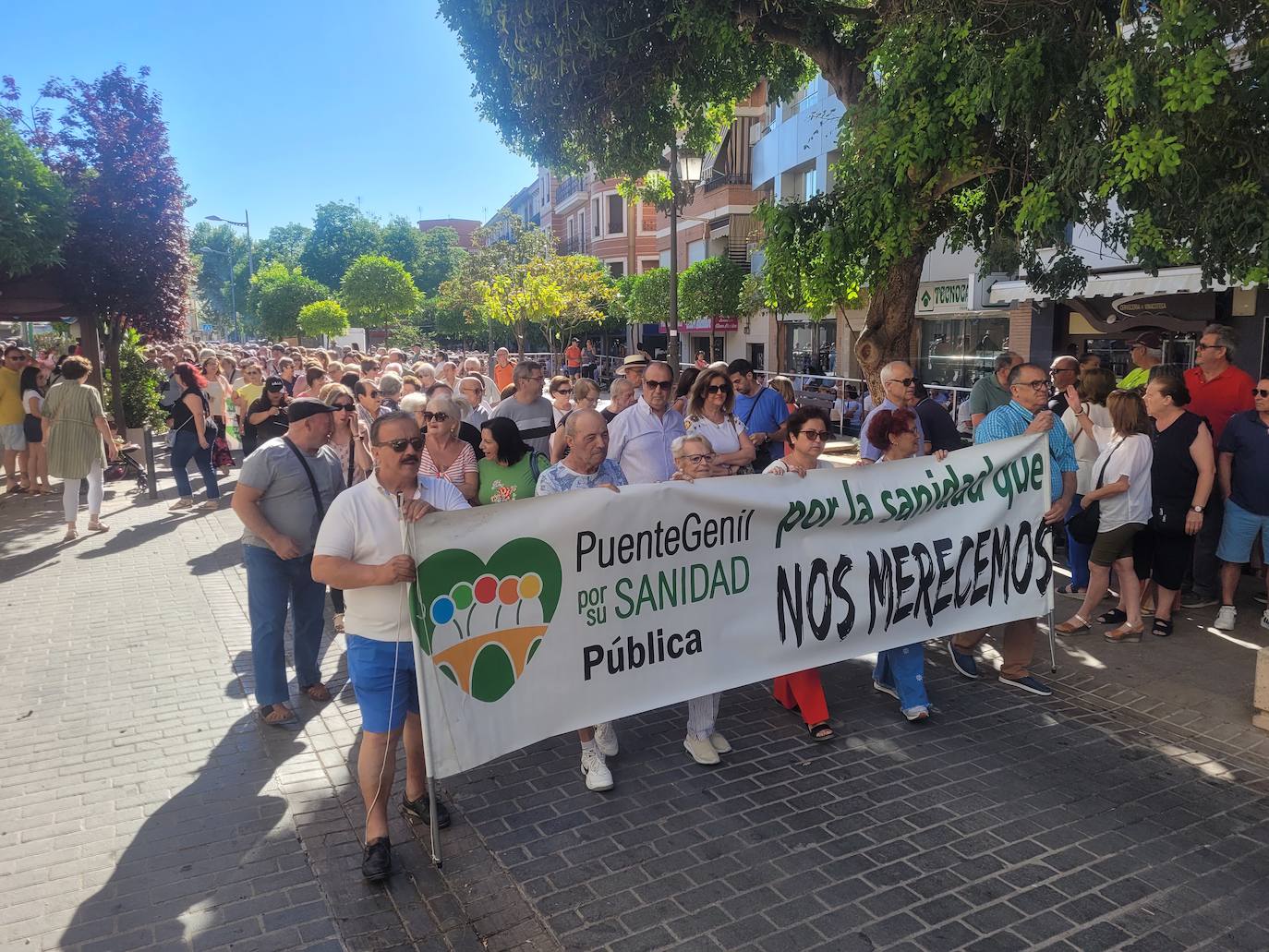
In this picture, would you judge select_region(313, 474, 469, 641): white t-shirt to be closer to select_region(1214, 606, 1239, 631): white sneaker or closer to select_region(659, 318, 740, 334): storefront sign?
select_region(1214, 606, 1239, 631): white sneaker

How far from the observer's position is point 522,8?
8.91 metres

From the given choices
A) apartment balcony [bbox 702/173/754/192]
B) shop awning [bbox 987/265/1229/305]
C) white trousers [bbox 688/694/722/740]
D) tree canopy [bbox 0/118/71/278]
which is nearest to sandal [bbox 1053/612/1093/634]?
white trousers [bbox 688/694/722/740]

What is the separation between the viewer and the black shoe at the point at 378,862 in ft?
11.9

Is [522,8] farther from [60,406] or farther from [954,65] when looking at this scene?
[60,406]

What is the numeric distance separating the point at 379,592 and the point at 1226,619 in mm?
6268

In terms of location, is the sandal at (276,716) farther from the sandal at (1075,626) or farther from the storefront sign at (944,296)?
the storefront sign at (944,296)

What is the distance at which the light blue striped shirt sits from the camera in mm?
5668

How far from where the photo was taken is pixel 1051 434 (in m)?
5.66

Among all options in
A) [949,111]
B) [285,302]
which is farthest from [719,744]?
[285,302]

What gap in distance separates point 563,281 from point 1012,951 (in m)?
34.7

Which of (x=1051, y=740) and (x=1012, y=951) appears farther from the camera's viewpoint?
(x=1051, y=740)

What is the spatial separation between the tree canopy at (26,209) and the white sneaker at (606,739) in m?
10.6

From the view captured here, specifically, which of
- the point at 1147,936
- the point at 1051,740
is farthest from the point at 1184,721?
the point at 1147,936

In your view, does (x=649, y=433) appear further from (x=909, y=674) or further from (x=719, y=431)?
(x=909, y=674)
